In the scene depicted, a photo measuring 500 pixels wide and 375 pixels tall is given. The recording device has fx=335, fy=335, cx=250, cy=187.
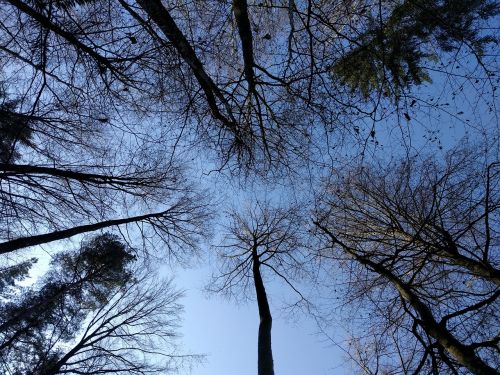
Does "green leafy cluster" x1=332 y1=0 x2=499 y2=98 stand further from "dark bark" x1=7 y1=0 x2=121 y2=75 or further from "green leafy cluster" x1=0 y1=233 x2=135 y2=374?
"green leafy cluster" x1=0 y1=233 x2=135 y2=374

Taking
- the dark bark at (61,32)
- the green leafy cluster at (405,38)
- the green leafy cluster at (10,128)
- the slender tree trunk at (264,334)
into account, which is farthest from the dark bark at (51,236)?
the green leafy cluster at (405,38)

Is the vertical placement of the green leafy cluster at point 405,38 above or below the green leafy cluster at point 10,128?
below

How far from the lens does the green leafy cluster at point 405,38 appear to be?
3.70 meters

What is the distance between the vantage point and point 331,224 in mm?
7223

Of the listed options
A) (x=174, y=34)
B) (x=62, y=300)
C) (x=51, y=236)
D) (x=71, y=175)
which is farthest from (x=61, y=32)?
(x=62, y=300)

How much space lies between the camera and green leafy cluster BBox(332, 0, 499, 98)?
3703 mm

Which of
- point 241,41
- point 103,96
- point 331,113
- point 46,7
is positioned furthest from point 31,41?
point 331,113

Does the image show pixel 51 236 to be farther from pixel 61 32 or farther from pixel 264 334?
pixel 264 334

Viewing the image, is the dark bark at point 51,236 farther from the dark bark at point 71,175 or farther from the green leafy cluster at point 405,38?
the green leafy cluster at point 405,38

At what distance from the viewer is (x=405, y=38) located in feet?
15.2

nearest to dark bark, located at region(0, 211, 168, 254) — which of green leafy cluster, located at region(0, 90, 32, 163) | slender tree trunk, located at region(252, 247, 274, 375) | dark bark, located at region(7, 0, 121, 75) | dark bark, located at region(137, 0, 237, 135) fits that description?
green leafy cluster, located at region(0, 90, 32, 163)

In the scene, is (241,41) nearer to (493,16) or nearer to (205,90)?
(205,90)

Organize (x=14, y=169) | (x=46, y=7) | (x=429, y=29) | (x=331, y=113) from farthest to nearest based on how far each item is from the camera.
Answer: (x=14, y=169) → (x=331, y=113) → (x=46, y=7) → (x=429, y=29)

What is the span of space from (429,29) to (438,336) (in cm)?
364
